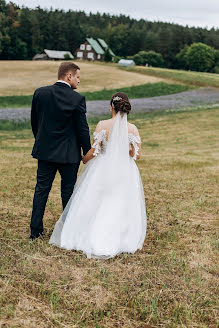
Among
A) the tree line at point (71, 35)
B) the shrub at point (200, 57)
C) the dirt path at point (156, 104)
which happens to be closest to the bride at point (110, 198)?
the dirt path at point (156, 104)

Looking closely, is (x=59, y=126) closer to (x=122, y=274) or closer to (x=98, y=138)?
(x=98, y=138)

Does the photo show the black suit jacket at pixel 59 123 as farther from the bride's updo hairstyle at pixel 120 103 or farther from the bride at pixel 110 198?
the bride's updo hairstyle at pixel 120 103

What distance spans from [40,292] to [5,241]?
169 cm

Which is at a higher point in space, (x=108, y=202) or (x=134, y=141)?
(x=134, y=141)

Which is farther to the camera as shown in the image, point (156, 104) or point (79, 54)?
point (79, 54)

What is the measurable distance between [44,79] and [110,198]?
44727 mm

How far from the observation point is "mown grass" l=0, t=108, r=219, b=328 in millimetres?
3648

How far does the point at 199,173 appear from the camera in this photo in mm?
11297

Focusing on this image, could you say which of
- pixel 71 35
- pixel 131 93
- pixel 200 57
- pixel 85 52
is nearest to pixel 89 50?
pixel 85 52

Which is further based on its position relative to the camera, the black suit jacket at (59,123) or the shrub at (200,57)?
the shrub at (200,57)

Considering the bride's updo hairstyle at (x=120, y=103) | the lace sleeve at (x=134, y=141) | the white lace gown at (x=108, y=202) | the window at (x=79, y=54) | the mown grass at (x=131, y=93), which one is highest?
the bride's updo hairstyle at (x=120, y=103)

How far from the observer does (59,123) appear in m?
5.27

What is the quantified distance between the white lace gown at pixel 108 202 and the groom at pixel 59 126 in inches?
13.7

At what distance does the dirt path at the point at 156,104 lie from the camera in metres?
25.6
